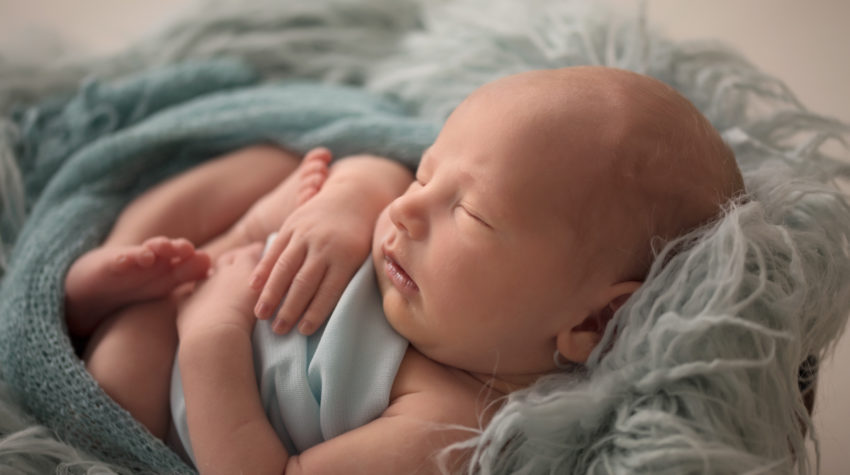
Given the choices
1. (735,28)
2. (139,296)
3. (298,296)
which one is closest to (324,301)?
(298,296)

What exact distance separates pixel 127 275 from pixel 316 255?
0.22 meters

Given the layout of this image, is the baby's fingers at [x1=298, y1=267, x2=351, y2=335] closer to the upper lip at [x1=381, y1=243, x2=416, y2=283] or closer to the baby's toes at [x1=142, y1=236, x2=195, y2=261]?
the upper lip at [x1=381, y1=243, x2=416, y2=283]

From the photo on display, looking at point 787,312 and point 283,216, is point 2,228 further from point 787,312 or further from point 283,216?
point 787,312

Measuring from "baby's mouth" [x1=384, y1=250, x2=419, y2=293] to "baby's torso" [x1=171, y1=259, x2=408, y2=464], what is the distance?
0.05 meters

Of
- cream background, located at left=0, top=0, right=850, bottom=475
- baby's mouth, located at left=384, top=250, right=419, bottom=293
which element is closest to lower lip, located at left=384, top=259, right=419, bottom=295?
baby's mouth, located at left=384, top=250, right=419, bottom=293

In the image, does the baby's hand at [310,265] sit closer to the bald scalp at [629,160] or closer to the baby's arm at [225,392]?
the baby's arm at [225,392]

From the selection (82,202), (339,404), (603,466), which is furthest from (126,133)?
(603,466)

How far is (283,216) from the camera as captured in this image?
0.94 m

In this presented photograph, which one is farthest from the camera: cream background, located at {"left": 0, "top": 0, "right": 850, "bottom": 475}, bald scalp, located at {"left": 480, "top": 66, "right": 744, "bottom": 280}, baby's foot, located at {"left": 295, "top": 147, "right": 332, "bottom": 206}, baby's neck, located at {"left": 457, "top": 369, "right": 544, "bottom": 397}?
cream background, located at {"left": 0, "top": 0, "right": 850, "bottom": 475}

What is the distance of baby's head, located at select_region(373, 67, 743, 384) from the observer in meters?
0.67

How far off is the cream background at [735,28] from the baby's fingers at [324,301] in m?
0.75

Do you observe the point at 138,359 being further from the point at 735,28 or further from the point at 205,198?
the point at 735,28

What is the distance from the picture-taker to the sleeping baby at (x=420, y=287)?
26.5 inches

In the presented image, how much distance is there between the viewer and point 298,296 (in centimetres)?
79
